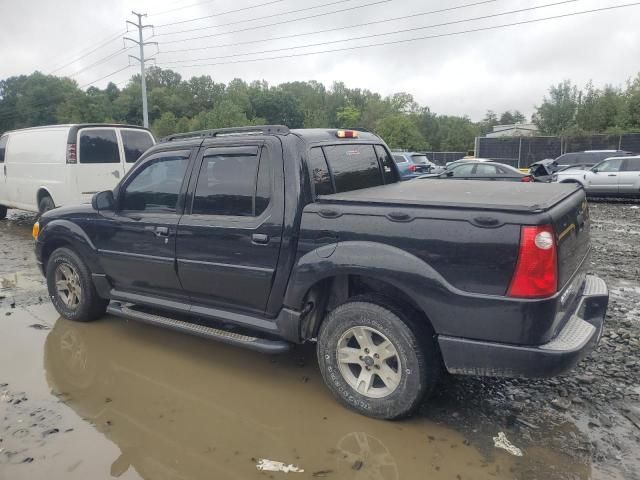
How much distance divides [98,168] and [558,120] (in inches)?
2038

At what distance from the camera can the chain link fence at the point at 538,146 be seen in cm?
2867

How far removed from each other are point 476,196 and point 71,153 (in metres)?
8.05

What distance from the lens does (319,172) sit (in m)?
3.69

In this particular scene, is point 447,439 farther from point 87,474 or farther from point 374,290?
point 87,474

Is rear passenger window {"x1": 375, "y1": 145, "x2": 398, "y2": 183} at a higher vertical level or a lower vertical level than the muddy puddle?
higher

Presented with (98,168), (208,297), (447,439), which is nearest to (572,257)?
(447,439)

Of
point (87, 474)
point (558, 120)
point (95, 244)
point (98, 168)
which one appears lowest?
point (87, 474)

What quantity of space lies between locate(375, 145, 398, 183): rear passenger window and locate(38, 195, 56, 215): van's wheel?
→ 760cm

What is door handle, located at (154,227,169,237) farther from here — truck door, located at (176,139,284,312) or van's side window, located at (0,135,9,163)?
van's side window, located at (0,135,9,163)

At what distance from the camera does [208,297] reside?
13.4 ft

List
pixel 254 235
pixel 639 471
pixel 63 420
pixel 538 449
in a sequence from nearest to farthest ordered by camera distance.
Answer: pixel 639 471
pixel 538 449
pixel 63 420
pixel 254 235

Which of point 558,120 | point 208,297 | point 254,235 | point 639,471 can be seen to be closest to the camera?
point 639,471

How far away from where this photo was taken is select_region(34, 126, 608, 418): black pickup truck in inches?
110

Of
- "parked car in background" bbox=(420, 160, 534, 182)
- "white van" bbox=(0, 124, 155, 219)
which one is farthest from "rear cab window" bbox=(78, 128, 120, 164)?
"parked car in background" bbox=(420, 160, 534, 182)
